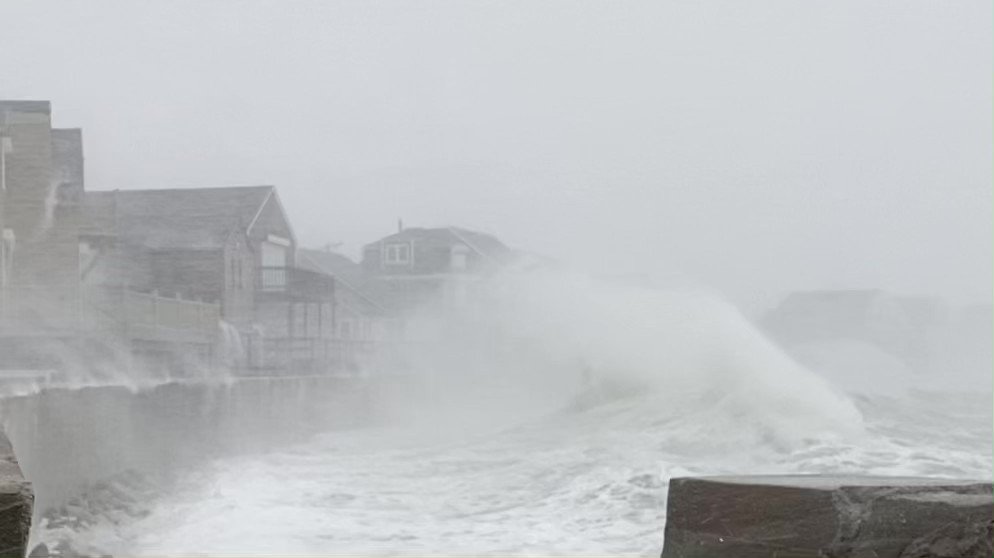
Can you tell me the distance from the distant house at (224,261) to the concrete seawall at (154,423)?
2010 mm

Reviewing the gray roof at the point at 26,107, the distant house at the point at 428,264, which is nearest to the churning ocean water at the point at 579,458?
the gray roof at the point at 26,107

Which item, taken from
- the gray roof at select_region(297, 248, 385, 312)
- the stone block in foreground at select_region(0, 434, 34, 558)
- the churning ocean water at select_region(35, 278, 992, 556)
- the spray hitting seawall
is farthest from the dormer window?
the stone block in foreground at select_region(0, 434, 34, 558)

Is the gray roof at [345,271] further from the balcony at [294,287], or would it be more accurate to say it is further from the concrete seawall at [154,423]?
the concrete seawall at [154,423]

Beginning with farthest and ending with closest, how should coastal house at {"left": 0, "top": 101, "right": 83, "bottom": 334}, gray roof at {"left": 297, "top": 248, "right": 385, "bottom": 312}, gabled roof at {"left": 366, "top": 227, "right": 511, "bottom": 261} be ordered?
gabled roof at {"left": 366, "top": 227, "right": 511, "bottom": 261}, gray roof at {"left": 297, "top": 248, "right": 385, "bottom": 312}, coastal house at {"left": 0, "top": 101, "right": 83, "bottom": 334}

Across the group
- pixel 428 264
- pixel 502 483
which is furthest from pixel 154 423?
pixel 428 264

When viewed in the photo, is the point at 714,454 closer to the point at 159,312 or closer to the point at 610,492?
the point at 610,492

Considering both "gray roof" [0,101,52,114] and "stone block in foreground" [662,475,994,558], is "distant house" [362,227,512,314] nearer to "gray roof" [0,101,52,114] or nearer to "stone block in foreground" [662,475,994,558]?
"gray roof" [0,101,52,114]

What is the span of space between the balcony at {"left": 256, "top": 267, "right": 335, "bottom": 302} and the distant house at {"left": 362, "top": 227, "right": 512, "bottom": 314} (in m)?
3.56

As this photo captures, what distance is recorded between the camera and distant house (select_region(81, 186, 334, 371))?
16812 millimetres

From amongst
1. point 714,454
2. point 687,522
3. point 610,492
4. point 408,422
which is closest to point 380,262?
point 408,422

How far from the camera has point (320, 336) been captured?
18.4m

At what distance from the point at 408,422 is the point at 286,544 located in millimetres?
12033

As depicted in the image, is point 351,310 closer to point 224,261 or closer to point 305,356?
point 224,261

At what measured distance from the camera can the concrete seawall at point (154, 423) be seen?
651 centimetres
